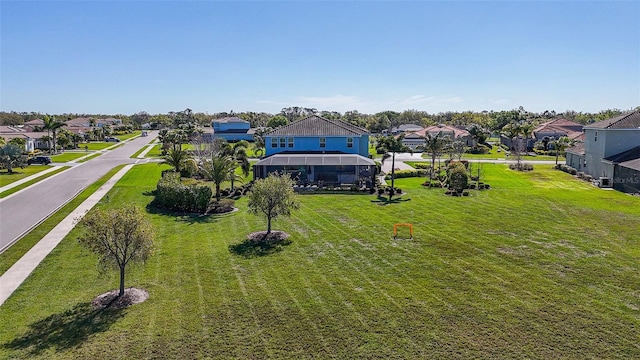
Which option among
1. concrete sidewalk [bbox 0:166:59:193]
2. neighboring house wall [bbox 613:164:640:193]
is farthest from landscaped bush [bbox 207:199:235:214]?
neighboring house wall [bbox 613:164:640:193]

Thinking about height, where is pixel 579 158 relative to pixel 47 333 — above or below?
above

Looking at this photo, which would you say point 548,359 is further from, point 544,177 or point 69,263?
point 544,177

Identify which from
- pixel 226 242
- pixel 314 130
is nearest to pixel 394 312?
pixel 226 242

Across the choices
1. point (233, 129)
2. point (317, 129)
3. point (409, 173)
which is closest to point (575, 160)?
point (409, 173)

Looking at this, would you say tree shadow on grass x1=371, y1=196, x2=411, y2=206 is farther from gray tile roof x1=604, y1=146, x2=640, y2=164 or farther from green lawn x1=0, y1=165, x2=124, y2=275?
gray tile roof x1=604, y1=146, x2=640, y2=164

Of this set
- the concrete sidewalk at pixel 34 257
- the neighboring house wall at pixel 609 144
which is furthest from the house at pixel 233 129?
the neighboring house wall at pixel 609 144

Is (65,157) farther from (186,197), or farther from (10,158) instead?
(186,197)
